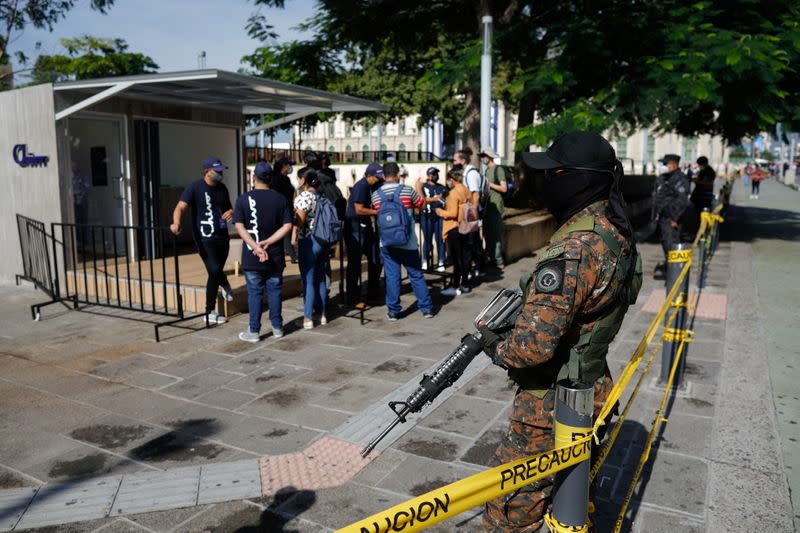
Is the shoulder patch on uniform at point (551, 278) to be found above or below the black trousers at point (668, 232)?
above

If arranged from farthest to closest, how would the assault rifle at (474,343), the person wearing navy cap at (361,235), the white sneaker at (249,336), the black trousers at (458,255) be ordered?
the black trousers at (458,255)
the person wearing navy cap at (361,235)
the white sneaker at (249,336)
the assault rifle at (474,343)

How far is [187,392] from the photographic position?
5125mm

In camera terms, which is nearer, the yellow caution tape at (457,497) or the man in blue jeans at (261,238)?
the yellow caution tape at (457,497)

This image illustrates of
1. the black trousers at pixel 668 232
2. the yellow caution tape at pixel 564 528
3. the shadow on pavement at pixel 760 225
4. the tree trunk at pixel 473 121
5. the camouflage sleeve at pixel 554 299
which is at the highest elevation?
the tree trunk at pixel 473 121

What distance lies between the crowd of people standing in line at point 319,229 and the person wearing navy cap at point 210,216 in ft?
0.04

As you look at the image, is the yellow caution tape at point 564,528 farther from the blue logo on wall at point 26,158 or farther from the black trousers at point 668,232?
the blue logo on wall at point 26,158

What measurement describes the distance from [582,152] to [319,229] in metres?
4.97

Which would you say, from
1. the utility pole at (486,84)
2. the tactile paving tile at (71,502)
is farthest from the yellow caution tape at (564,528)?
the utility pole at (486,84)

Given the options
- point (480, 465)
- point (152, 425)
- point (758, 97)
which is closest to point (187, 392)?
point (152, 425)

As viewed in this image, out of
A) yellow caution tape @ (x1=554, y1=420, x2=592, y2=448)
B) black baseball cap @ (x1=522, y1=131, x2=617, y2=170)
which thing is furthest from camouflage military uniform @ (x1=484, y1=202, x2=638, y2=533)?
yellow caution tape @ (x1=554, y1=420, x2=592, y2=448)

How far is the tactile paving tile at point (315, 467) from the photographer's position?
3.62 m

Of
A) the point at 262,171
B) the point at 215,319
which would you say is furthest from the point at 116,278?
the point at 262,171

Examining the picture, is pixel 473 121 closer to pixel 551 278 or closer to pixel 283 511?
pixel 283 511

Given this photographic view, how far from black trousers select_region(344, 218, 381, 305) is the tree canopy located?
4390mm
